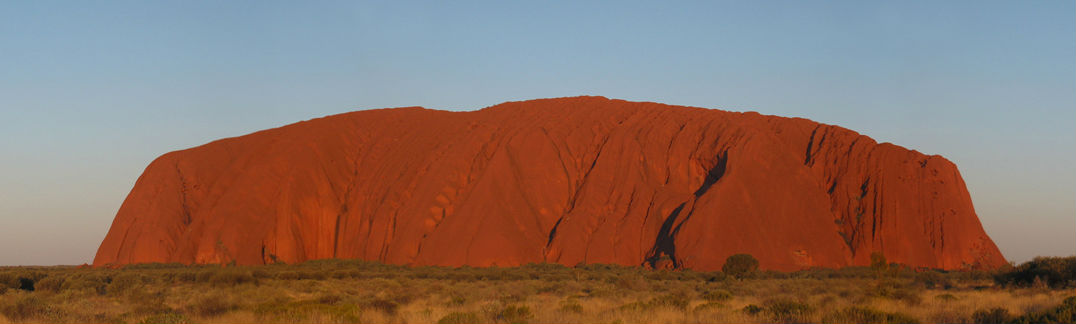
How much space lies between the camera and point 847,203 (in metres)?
59.7

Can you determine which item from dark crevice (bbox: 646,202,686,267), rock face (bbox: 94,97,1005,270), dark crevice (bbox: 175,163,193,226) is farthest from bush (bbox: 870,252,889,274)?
dark crevice (bbox: 175,163,193,226)

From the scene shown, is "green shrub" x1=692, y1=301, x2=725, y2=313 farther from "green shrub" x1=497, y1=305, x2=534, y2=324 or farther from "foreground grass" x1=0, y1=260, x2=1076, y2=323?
"green shrub" x1=497, y1=305, x2=534, y2=324

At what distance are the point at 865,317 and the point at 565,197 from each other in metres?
47.7

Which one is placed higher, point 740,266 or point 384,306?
point 740,266

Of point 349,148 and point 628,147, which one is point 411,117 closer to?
point 349,148

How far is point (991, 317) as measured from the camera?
56.7ft

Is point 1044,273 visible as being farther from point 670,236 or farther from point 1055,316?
point 670,236

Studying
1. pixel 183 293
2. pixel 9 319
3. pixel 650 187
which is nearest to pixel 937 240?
pixel 650 187

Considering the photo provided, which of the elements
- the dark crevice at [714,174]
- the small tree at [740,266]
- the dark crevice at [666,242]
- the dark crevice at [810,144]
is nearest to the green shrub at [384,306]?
the small tree at [740,266]

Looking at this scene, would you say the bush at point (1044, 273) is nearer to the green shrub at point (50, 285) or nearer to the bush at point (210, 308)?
the bush at point (210, 308)

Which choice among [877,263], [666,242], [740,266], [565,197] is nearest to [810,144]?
[666,242]

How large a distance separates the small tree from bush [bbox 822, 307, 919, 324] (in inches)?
1091

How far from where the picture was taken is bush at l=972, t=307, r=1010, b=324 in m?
17.0

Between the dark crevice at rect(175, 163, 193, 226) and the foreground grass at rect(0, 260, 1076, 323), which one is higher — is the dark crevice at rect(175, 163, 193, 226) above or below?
above
